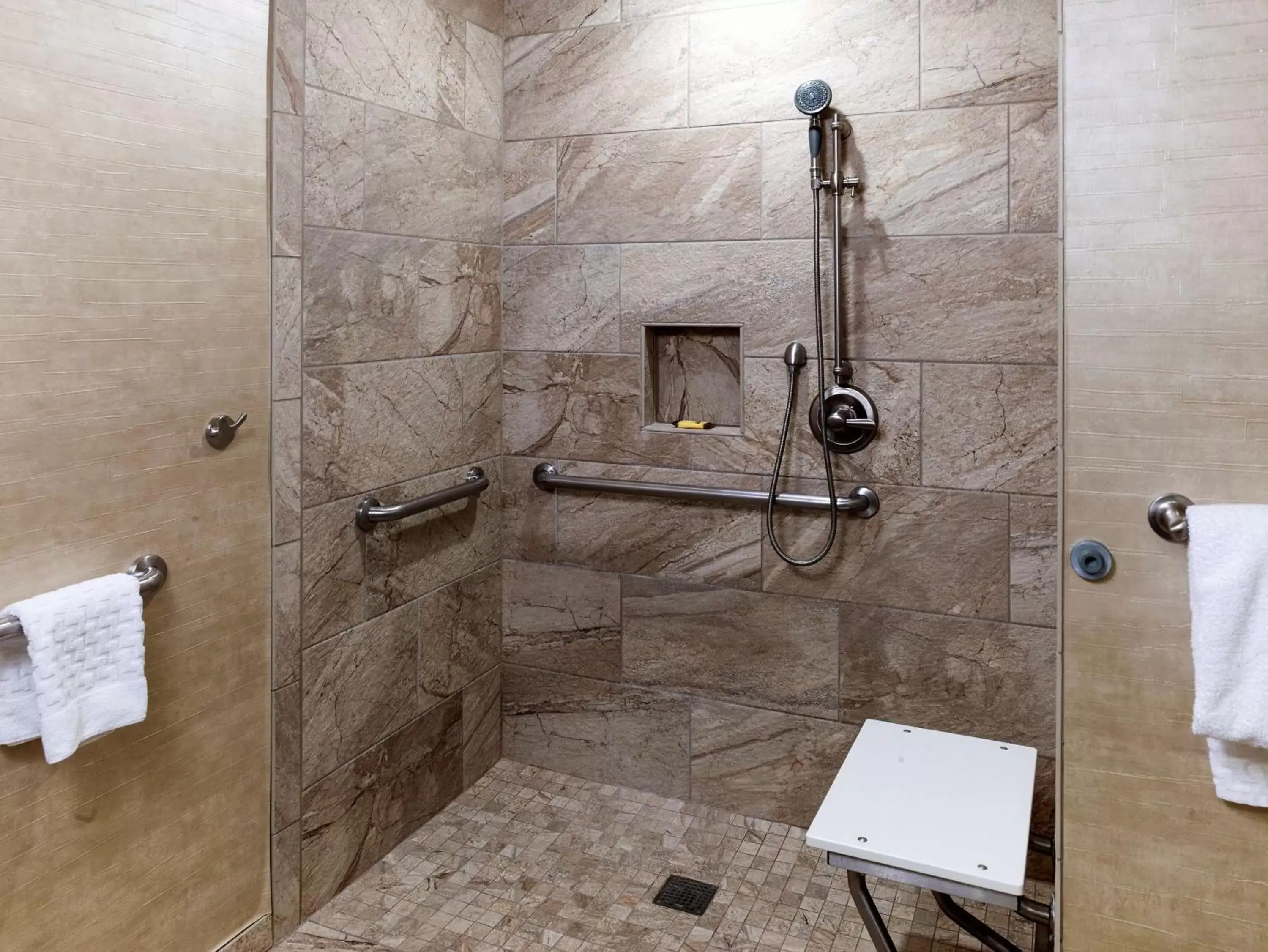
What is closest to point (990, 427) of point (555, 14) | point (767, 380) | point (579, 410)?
point (767, 380)

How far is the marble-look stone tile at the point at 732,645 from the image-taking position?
2.39m

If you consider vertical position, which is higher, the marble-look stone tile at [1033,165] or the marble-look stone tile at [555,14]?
the marble-look stone tile at [555,14]

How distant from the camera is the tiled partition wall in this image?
2.14 metres

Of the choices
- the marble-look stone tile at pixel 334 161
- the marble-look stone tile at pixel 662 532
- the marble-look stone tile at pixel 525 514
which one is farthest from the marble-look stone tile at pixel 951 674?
the marble-look stone tile at pixel 334 161

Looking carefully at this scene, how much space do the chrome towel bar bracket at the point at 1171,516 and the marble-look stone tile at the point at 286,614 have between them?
153cm

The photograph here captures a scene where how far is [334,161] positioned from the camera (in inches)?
80.4

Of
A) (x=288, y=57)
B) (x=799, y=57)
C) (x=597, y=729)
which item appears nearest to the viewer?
(x=288, y=57)

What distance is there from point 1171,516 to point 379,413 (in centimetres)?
158

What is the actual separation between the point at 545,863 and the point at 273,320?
1.35m

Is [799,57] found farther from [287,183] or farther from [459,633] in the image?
[459,633]

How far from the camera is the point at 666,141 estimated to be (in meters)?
2.41

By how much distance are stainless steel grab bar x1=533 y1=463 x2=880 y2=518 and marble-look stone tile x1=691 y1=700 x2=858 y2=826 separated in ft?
1.71

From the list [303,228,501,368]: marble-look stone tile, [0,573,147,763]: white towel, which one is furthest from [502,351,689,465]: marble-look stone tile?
[0,573,147,763]: white towel

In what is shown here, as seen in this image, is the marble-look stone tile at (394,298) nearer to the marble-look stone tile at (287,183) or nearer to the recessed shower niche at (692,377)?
the marble-look stone tile at (287,183)
